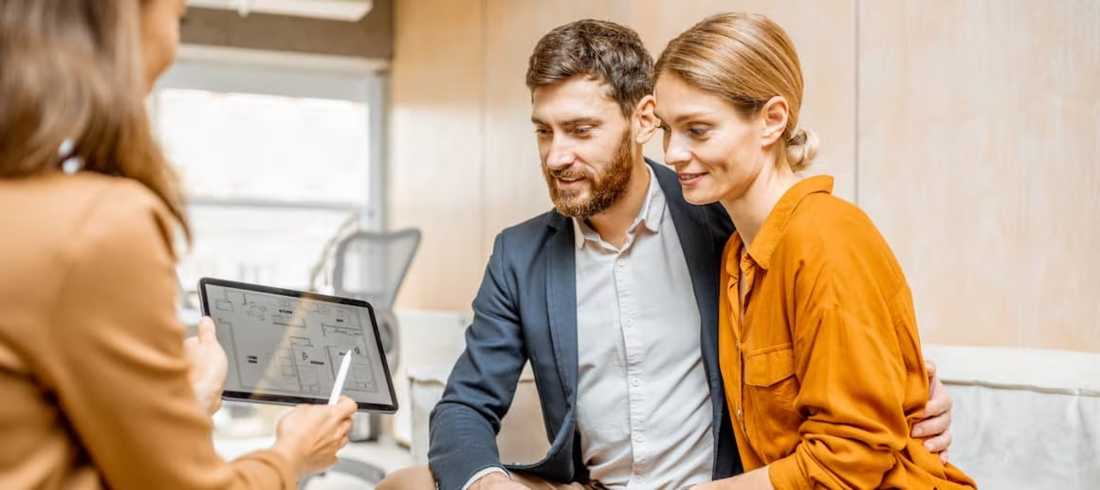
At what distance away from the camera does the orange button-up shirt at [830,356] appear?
1.32 meters

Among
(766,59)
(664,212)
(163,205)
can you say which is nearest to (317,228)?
(664,212)

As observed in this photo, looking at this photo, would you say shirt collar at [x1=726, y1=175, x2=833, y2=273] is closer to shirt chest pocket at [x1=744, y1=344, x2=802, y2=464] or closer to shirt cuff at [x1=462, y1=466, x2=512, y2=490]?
shirt chest pocket at [x1=744, y1=344, x2=802, y2=464]

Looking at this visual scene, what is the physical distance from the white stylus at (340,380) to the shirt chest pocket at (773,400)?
59 cm

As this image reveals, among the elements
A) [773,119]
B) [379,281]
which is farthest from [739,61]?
[379,281]

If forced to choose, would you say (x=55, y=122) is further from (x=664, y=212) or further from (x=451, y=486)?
(x=664, y=212)

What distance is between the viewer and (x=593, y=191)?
1.83 meters

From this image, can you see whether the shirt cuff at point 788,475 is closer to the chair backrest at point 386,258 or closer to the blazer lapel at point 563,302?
the blazer lapel at point 563,302

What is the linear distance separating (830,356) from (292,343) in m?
0.71

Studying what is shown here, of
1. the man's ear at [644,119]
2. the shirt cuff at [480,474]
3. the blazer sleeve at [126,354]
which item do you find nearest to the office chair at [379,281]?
the man's ear at [644,119]

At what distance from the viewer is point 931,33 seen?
A: 216 cm

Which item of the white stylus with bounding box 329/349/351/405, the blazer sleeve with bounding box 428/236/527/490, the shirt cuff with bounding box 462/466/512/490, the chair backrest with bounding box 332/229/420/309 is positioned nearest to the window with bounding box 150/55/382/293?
the chair backrest with bounding box 332/229/420/309

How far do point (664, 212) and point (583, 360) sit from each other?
1.06 ft

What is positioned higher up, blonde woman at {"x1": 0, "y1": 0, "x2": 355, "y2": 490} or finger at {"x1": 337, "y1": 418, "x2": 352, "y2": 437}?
blonde woman at {"x1": 0, "y1": 0, "x2": 355, "y2": 490}

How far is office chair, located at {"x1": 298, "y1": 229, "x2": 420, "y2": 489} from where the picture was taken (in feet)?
14.0
